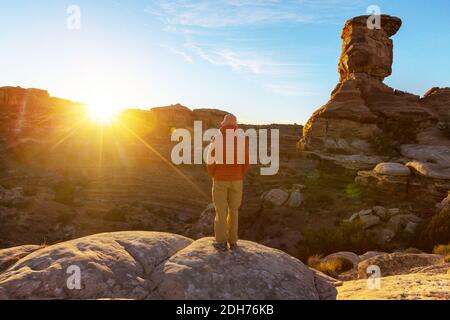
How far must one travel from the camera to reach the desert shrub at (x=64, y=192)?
2448 centimetres

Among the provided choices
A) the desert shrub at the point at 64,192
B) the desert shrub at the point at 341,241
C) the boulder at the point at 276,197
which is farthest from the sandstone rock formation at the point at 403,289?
the desert shrub at the point at 64,192

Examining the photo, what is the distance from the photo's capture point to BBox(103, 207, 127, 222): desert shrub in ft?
76.1

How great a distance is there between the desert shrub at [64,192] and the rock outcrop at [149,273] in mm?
19967

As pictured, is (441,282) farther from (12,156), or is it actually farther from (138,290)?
(12,156)

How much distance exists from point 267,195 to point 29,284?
21.4 metres

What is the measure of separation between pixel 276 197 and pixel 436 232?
11182 mm

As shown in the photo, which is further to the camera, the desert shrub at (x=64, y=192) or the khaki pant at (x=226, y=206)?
the desert shrub at (x=64, y=192)

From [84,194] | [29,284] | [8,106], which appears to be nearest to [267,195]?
[84,194]

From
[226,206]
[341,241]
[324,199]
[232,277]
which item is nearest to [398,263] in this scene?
[226,206]

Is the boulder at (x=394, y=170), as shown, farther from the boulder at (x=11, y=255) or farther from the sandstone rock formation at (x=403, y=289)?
the boulder at (x=11, y=255)

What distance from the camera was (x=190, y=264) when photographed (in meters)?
5.71

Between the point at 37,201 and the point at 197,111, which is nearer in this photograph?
the point at 37,201

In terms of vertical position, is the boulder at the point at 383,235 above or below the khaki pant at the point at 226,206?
below

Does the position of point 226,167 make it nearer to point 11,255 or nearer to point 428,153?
point 11,255
